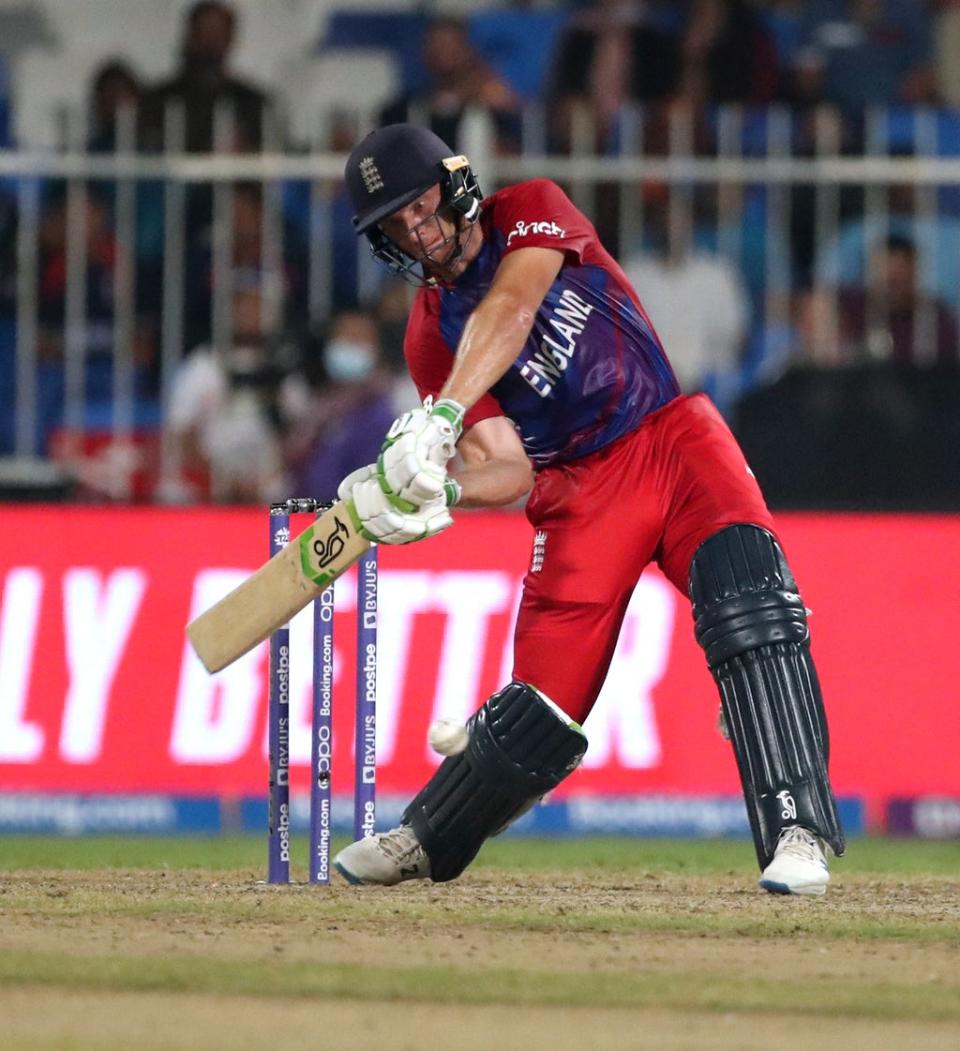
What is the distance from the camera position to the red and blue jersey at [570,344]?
6074 millimetres

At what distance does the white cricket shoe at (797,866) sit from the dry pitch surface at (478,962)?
11cm

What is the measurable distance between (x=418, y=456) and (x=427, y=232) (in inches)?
31.8

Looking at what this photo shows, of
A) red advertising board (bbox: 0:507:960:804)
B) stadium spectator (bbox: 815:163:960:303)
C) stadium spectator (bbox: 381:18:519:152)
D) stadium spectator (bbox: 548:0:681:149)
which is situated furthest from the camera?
stadium spectator (bbox: 548:0:681:149)

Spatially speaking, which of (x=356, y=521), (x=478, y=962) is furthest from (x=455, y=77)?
(x=478, y=962)

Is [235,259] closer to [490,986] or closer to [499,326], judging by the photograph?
[499,326]

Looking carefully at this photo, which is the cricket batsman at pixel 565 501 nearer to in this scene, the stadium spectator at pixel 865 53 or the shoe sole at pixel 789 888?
the shoe sole at pixel 789 888

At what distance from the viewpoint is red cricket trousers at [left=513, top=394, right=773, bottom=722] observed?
6004 millimetres

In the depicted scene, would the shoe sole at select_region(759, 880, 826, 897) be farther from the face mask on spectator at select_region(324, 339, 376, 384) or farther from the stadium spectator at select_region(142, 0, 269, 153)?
the stadium spectator at select_region(142, 0, 269, 153)

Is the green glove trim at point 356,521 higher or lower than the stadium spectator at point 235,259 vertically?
lower

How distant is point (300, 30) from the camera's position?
44.0ft

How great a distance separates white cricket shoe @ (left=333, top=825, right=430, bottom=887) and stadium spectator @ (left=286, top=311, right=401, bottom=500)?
3.99 meters

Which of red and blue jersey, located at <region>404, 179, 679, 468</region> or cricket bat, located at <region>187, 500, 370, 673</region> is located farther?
red and blue jersey, located at <region>404, 179, 679, 468</region>

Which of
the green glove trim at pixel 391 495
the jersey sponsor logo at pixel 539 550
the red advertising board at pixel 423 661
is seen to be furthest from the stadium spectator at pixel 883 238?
the green glove trim at pixel 391 495

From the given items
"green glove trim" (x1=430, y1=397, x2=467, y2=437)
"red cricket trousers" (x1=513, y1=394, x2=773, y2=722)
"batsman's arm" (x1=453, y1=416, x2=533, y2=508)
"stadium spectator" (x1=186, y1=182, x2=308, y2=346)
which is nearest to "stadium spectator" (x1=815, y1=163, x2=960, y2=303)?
"stadium spectator" (x1=186, y1=182, x2=308, y2=346)
